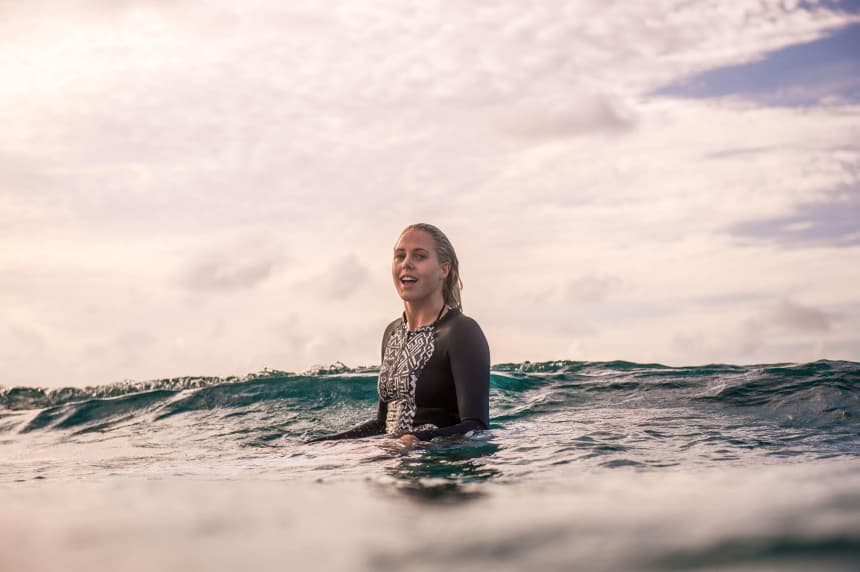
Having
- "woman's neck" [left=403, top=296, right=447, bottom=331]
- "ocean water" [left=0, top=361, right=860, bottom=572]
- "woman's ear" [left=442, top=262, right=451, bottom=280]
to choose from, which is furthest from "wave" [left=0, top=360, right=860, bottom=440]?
"woman's ear" [left=442, top=262, right=451, bottom=280]

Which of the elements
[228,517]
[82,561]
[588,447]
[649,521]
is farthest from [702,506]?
[588,447]

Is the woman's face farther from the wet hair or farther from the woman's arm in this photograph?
the woman's arm

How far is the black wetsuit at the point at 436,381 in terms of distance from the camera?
19.8ft

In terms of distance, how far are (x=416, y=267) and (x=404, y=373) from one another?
0.85 meters

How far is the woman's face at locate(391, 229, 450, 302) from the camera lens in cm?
639

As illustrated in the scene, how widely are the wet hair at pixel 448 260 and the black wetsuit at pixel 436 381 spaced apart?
205 millimetres

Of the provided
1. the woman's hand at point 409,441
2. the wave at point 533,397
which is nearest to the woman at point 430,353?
the woman's hand at point 409,441

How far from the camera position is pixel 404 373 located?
6441mm

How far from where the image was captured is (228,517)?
2.88 metres

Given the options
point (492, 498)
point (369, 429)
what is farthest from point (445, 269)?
point (492, 498)

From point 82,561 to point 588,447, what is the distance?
4.13 metres

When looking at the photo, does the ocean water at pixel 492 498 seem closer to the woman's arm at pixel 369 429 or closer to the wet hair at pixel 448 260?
the woman's arm at pixel 369 429

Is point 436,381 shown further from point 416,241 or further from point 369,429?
point 416,241

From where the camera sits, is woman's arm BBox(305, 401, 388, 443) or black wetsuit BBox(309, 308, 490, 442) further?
woman's arm BBox(305, 401, 388, 443)
